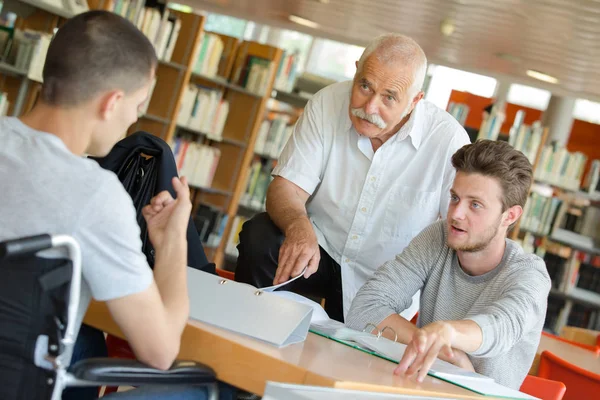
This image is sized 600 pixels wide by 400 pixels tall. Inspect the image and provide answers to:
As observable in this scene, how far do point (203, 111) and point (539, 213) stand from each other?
3449 millimetres

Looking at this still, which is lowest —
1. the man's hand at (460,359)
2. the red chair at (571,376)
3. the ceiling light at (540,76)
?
the red chair at (571,376)

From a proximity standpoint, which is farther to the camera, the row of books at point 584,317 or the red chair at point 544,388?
the row of books at point 584,317

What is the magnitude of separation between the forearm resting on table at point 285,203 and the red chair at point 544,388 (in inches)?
31.4

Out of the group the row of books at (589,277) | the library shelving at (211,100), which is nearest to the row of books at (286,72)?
the library shelving at (211,100)

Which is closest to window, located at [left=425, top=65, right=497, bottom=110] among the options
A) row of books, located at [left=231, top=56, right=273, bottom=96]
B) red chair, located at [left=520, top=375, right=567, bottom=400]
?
row of books, located at [left=231, top=56, right=273, bottom=96]

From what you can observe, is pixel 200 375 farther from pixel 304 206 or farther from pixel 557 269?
pixel 557 269

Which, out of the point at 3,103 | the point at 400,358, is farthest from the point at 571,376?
the point at 3,103

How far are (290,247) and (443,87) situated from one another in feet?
34.3

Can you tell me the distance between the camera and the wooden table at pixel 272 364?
1276mm

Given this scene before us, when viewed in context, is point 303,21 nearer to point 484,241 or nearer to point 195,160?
point 195,160

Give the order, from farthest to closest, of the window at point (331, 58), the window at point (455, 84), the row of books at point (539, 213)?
the window at point (331, 58)
the window at point (455, 84)
the row of books at point (539, 213)

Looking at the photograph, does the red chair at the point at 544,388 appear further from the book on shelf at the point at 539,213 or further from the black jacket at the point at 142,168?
the book on shelf at the point at 539,213

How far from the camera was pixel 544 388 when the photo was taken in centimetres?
210

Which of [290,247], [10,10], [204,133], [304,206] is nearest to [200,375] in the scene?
[290,247]
